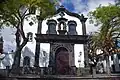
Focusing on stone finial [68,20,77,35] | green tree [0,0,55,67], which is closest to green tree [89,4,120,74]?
stone finial [68,20,77,35]

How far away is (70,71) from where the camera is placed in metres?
25.2

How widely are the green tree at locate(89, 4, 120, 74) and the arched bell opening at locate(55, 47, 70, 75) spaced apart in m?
5.16

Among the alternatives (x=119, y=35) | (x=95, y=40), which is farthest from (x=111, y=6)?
(x=95, y=40)

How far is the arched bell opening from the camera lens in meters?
26.5

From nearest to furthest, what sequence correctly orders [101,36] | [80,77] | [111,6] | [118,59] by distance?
1. [80,77]
2. [111,6]
3. [101,36]
4. [118,59]

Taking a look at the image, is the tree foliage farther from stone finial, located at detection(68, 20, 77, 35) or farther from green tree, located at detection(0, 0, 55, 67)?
green tree, located at detection(0, 0, 55, 67)

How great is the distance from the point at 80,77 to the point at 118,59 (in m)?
16.3

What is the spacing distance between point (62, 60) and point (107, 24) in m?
8.01

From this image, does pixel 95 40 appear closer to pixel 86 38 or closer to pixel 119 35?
pixel 86 38

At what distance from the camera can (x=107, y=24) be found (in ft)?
78.6

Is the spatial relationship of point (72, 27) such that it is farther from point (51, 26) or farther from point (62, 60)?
point (62, 60)

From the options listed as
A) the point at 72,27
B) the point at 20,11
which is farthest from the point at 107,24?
the point at 20,11

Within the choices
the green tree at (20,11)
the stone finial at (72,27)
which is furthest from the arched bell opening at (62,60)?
the green tree at (20,11)

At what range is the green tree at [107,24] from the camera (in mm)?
23641
